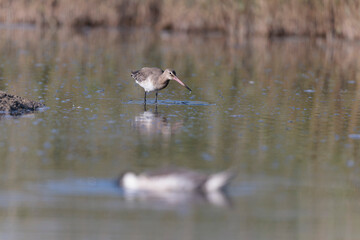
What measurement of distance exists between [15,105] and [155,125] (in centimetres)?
280

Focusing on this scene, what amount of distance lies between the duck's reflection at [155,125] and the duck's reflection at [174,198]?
150 inches

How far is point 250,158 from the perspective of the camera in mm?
11727

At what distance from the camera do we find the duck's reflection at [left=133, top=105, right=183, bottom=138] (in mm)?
13922

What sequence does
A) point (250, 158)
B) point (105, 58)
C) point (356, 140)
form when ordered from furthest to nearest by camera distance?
point (105, 58) < point (356, 140) < point (250, 158)

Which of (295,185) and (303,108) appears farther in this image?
(303,108)

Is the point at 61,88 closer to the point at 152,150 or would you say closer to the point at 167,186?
the point at 152,150

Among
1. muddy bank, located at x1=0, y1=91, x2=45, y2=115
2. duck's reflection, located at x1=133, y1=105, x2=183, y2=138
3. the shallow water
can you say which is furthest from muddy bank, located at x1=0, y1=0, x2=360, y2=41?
muddy bank, located at x1=0, y1=91, x2=45, y2=115

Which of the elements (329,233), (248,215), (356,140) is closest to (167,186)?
(248,215)

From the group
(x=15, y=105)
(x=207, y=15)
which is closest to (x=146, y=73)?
(x=15, y=105)

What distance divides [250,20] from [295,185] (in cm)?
2826

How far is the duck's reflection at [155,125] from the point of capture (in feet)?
45.7

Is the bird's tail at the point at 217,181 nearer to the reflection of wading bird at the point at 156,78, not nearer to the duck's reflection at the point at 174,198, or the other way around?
the duck's reflection at the point at 174,198

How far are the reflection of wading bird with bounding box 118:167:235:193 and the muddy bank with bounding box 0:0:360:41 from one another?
23.8 metres

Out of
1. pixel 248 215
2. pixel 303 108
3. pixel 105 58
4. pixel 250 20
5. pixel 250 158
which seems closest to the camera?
pixel 248 215
